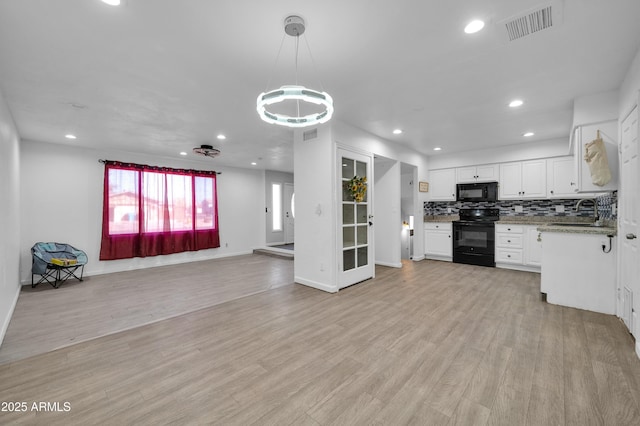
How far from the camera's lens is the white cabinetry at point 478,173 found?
19.1ft

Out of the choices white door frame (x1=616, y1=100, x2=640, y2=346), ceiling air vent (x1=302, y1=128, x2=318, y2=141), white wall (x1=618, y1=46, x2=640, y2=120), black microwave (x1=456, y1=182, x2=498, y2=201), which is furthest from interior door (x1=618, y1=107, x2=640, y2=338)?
ceiling air vent (x1=302, y1=128, x2=318, y2=141)

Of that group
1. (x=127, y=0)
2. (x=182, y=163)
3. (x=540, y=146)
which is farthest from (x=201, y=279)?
(x=540, y=146)

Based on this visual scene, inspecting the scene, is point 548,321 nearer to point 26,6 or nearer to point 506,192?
point 506,192

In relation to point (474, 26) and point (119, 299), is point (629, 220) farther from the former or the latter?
point (119, 299)

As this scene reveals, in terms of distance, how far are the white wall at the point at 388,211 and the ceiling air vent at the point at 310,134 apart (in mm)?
1894

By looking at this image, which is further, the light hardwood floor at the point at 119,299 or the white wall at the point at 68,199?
the white wall at the point at 68,199

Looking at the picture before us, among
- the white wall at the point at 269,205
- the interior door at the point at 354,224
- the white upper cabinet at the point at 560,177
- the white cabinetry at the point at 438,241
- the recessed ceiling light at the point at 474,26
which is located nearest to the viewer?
the recessed ceiling light at the point at 474,26

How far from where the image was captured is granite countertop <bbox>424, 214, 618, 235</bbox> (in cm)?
322

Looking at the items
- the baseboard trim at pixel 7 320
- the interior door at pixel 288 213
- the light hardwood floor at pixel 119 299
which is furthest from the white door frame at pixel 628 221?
the interior door at pixel 288 213

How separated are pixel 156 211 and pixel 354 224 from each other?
4638 millimetres

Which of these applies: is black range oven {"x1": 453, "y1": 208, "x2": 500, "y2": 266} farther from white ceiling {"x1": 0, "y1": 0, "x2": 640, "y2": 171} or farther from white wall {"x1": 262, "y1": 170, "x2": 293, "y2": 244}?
white wall {"x1": 262, "y1": 170, "x2": 293, "y2": 244}

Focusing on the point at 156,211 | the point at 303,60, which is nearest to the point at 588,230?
the point at 303,60

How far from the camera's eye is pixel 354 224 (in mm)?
A: 4465

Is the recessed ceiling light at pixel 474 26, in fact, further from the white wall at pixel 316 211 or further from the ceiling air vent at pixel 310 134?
the ceiling air vent at pixel 310 134
